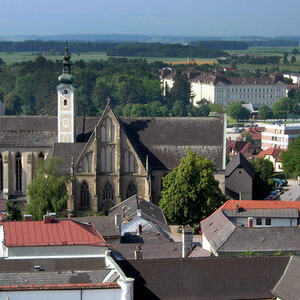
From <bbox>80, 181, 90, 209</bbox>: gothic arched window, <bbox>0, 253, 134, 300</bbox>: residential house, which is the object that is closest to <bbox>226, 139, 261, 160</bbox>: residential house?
<bbox>80, 181, 90, 209</bbox>: gothic arched window

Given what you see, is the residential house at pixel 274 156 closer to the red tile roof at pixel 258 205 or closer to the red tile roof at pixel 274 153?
the red tile roof at pixel 274 153

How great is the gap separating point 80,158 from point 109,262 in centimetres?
3535

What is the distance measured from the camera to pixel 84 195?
7831 centimetres

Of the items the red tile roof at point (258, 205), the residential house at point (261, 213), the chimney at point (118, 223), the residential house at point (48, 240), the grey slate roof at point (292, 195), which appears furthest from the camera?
the grey slate roof at point (292, 195)

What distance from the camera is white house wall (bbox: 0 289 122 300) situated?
1506 inches

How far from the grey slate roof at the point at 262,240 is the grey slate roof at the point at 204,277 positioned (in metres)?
14.3

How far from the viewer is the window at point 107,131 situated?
78625 millimetres

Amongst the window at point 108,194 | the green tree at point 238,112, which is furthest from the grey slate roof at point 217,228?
the green tree at point 238,112

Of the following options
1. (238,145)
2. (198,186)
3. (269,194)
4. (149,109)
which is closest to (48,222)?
(198,186)

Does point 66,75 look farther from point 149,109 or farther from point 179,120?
point 149,109

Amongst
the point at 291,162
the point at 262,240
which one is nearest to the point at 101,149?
the point at 262,240

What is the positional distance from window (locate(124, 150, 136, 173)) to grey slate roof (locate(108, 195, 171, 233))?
425cm

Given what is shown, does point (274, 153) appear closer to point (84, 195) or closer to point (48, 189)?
point (84, 195)

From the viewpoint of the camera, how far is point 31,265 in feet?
150
